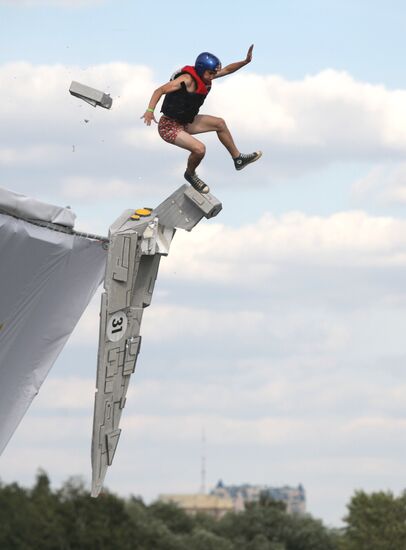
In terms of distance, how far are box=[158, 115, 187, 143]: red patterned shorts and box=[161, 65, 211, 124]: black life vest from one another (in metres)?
0.06

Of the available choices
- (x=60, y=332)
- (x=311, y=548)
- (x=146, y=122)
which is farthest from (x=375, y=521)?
(x=146, y=122)

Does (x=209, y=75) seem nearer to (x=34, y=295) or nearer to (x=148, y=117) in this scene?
(x=148, y=117)

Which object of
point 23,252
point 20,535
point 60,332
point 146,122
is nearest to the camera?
point 146,122

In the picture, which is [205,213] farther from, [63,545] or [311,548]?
[311,548]

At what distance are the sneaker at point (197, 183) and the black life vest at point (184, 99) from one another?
823mm

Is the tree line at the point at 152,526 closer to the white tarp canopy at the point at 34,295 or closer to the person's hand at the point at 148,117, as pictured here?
the white tarp canopy at the point at 34,295

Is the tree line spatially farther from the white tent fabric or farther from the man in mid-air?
the man in mid-air

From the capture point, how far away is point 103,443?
17953 millimetres

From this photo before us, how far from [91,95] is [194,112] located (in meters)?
1.35

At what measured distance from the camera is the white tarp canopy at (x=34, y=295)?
19125 mm

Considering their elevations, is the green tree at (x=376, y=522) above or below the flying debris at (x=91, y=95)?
above

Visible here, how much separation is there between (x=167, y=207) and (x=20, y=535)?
54037 mm

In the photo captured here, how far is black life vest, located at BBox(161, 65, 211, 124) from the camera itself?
56.3 ft

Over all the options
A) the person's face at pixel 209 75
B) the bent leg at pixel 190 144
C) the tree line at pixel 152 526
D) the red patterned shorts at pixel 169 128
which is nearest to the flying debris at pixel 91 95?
the red patterned shorts at pixel 169 128
